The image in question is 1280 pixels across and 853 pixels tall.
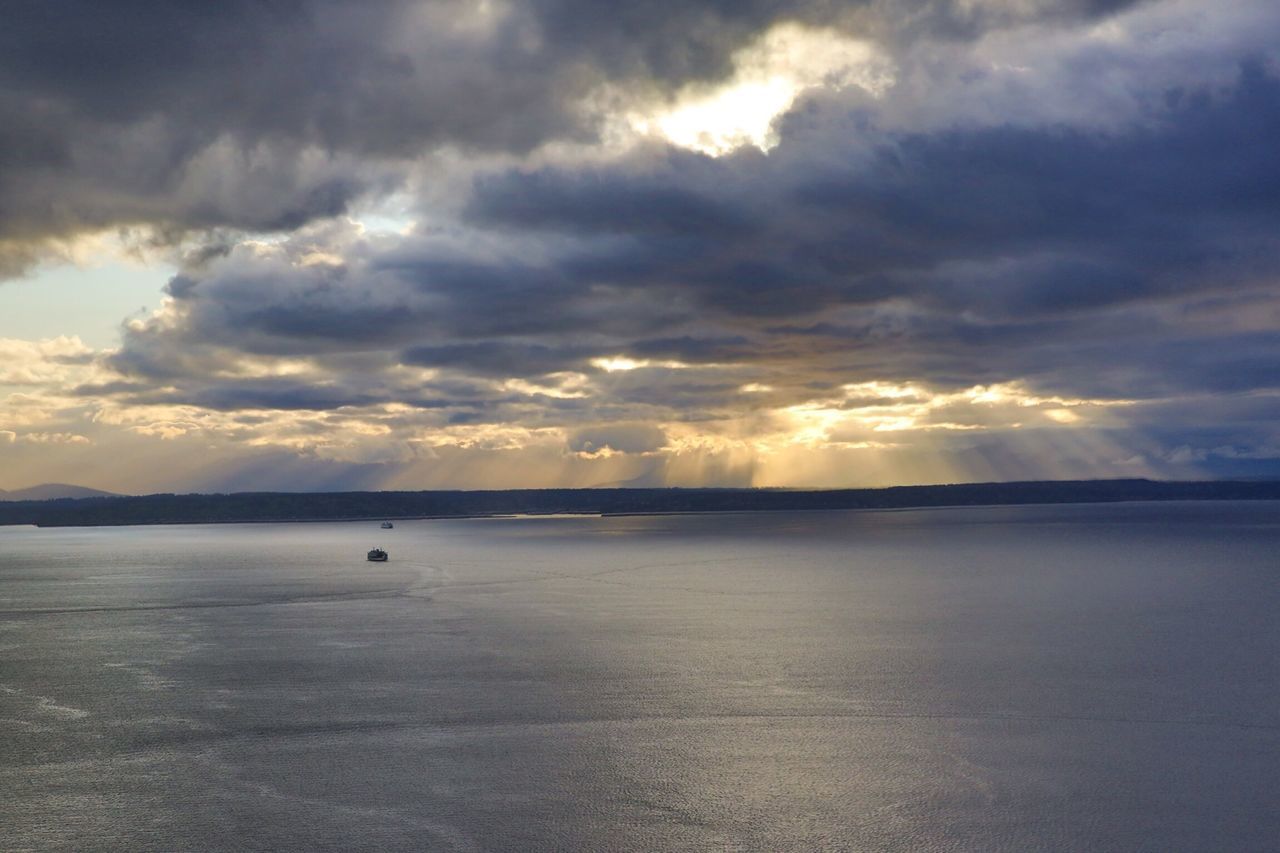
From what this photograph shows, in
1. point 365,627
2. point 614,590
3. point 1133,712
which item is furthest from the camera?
point 614,590

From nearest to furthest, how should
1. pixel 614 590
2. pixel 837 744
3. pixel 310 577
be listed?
1. pixel 837 744
2. pixel 614 590
3. pixel 310 577

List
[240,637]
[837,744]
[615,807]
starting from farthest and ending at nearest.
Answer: [240,637]
[837,744]
[615,807]

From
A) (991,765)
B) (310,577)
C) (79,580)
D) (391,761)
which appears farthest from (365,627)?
(79,580)

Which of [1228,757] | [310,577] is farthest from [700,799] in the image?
[310,577]

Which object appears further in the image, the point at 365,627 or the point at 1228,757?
the point at 365,627

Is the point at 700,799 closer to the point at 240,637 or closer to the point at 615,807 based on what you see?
the point at 615,807

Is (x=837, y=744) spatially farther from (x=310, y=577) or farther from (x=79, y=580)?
(x=79, y=580)
